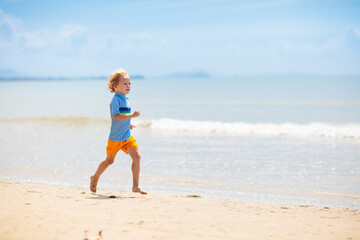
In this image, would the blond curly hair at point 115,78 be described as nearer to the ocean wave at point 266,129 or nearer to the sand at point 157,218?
the sand at point 157,218

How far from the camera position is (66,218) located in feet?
14.5

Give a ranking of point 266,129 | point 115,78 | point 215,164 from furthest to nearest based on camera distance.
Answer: point 266,129, point 215,164, point 115,78

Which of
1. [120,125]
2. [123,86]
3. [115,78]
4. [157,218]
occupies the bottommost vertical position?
[157,218]

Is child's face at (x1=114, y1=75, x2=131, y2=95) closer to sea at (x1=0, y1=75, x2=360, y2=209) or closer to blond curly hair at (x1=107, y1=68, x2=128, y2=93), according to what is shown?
blond curly hair at (x1=107, y1=68, x2=128, y2=93)

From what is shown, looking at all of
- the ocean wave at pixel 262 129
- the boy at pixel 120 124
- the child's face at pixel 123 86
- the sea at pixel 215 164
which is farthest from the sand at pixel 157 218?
the ocean wave at pixel 262 129

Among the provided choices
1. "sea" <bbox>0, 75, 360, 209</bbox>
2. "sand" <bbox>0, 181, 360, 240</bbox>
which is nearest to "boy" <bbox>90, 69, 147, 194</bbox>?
"sand" <bbox>0, 181, 360, 240</bbox>

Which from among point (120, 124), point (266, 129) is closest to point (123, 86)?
point (120, 124)

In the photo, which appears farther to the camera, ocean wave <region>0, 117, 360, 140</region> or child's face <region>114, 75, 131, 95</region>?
ocean wave <region>0, 117, 360, 140</region>

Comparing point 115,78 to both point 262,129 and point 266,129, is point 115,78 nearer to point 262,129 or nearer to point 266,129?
point 266,129

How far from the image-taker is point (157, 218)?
4.59 m

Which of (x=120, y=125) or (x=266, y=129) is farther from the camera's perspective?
(x=266, y=129)

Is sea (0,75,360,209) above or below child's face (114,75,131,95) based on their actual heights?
below

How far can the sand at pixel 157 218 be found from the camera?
403cm

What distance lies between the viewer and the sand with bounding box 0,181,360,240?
4027mm
